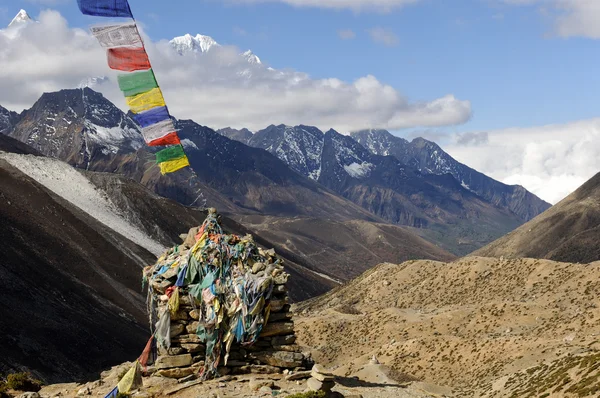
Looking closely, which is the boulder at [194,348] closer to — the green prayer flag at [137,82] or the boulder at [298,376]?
the boulder at [298,376]

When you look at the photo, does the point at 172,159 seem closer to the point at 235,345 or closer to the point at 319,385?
the point at 235,345

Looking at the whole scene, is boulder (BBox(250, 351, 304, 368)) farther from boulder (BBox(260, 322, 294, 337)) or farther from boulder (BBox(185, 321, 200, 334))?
boulder (BBox(185, 321, 200, 334))

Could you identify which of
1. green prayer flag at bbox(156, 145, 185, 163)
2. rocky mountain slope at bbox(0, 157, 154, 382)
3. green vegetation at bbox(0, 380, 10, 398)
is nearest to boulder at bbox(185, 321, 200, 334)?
green prayer flag at bbox(156, 145, 185, 163)

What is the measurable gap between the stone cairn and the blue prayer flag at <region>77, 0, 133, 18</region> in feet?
24.9

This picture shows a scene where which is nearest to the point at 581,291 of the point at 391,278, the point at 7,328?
the point at 391,278

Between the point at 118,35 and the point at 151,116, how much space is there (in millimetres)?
2503

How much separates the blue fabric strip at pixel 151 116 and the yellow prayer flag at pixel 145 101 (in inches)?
4.7

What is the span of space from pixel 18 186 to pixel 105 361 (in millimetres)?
61081

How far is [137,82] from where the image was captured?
73.1 feet

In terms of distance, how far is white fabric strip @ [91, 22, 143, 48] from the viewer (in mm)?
21531

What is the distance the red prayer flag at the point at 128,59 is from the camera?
71.5ft

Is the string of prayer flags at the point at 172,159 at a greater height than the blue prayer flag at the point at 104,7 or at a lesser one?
lesser

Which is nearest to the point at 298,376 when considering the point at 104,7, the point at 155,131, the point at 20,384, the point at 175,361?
the point at 175,361

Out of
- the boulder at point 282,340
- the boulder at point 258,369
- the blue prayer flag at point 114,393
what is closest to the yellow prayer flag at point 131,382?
the blue prayer flag at point 114,393
